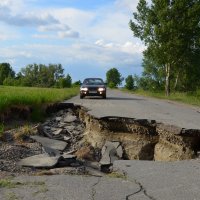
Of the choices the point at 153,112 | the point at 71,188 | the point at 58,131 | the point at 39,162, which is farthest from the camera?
the point at 153,112

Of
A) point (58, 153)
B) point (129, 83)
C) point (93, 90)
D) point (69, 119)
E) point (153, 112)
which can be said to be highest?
point (129, 83)

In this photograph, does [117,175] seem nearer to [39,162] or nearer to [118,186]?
[118,186]

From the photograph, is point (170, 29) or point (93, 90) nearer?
point (93, 90)

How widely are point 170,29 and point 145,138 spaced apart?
26.4m

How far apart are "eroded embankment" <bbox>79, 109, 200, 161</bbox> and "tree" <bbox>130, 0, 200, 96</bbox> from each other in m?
24.3

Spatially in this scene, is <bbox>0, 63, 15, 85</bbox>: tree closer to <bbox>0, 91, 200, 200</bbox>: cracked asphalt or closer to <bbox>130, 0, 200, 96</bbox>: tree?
<bbox>130, 0, 200, 96</bbox>: tree

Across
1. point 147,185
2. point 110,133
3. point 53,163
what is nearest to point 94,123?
point 110,133

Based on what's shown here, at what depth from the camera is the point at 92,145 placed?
12.8 metres

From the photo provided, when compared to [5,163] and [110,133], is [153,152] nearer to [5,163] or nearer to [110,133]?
[110,133]

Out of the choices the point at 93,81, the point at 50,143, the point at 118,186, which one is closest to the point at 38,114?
the point at 50,143

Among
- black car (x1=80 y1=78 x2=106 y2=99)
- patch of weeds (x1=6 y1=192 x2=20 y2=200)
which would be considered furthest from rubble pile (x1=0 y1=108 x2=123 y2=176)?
black car (x1=80 y1=78 x2=106 y2=99)

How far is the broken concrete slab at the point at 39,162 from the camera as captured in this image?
Result: 25.1ft

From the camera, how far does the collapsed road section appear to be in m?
7.98

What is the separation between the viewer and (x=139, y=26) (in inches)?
1623
